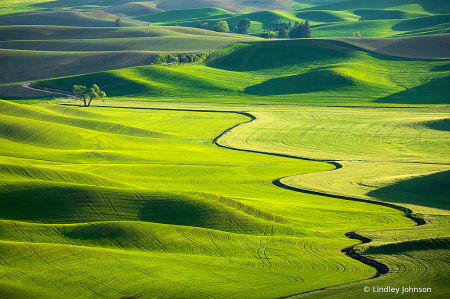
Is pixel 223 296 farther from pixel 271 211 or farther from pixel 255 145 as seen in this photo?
pixel 255 145

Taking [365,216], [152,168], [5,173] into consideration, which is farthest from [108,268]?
[152,168]

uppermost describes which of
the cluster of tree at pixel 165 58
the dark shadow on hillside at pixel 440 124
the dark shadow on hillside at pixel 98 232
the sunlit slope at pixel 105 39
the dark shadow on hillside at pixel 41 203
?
the sunlit slope at pixel 105 39

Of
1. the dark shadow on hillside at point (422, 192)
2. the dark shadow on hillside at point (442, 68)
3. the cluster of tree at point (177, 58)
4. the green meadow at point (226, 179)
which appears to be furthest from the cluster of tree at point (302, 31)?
the dark shadow on hillside at point (422, 192)

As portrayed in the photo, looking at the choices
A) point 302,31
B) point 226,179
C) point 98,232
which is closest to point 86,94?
point 226,179

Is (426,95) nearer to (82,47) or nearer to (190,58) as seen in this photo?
(190,58)

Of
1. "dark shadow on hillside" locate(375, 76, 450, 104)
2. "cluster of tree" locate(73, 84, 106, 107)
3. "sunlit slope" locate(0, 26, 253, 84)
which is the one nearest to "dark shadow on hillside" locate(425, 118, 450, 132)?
"dark shadow on hillside" locate(375, 76, 450, 104)

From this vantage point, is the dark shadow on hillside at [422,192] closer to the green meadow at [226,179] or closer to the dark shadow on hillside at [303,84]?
the green meadow at [226,179]
